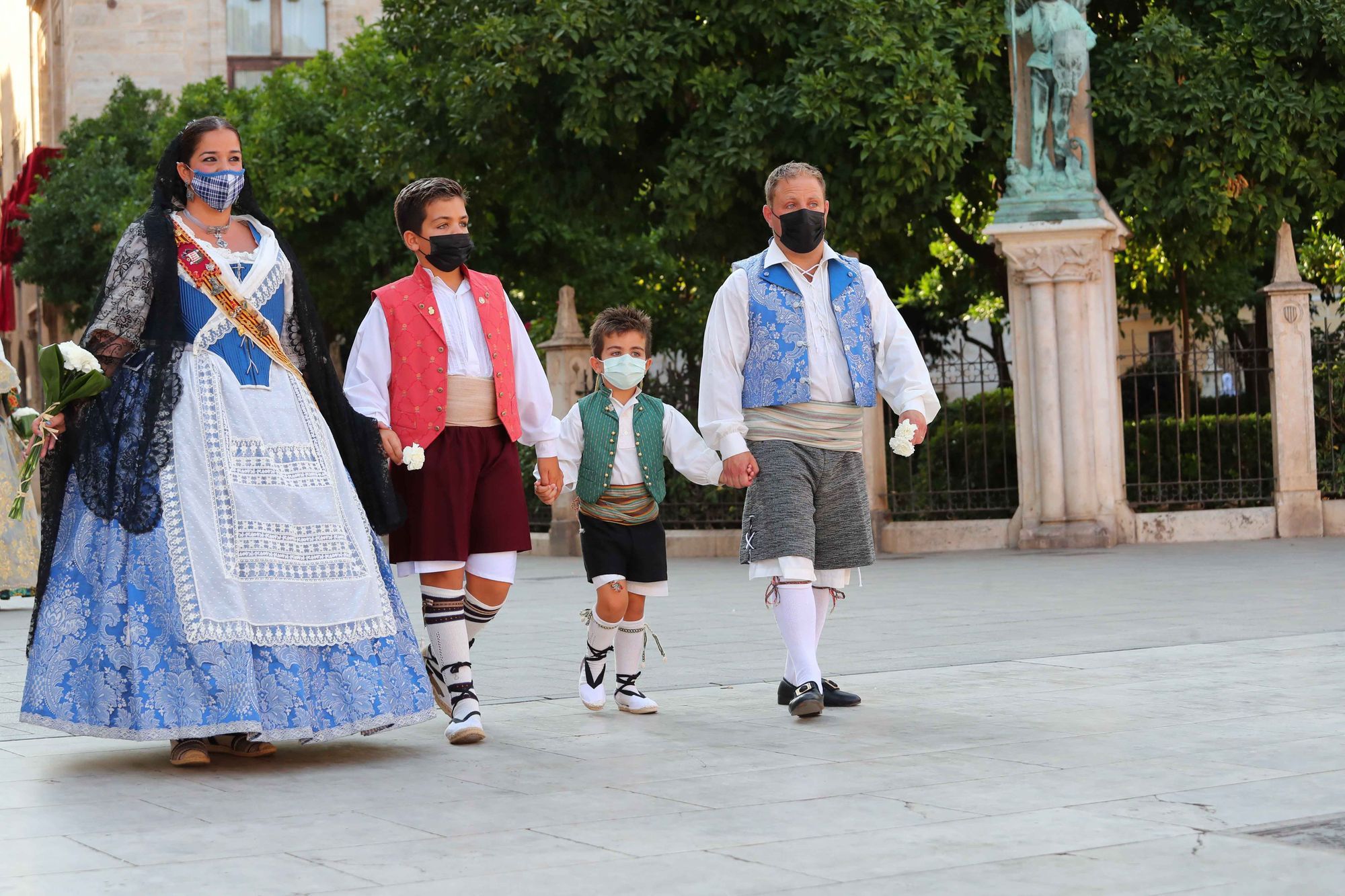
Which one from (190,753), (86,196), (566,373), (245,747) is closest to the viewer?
(190,753)

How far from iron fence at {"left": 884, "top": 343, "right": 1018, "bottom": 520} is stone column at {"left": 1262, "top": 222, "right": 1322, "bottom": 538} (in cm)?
230

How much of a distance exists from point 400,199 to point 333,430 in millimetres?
938

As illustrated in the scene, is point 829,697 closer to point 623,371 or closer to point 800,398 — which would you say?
point 800,398

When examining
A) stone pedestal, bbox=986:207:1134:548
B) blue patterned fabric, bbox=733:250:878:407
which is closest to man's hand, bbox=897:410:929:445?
blue patterned fabric, bbox=733:250:878:407

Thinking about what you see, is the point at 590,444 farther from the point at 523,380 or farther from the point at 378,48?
the point at 378,48

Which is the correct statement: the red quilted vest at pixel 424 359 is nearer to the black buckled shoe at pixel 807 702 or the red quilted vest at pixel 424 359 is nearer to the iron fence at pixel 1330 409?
the black buckled shoe at pixel 807 702

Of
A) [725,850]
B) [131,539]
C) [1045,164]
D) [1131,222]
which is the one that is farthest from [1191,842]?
[1131,222]

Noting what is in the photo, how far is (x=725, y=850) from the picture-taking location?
432 centimetres

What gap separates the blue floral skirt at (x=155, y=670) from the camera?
222 inches

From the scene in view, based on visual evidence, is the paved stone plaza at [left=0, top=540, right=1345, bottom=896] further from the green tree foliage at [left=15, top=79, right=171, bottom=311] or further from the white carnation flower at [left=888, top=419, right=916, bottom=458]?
the green tree foliage at [left=15, top=79, right=171, bottom=311]

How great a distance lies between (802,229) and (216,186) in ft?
6.80

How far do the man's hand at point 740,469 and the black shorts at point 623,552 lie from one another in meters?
0.40

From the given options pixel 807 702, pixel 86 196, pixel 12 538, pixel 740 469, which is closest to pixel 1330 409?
pixel 12 538

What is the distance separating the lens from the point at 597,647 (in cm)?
702
